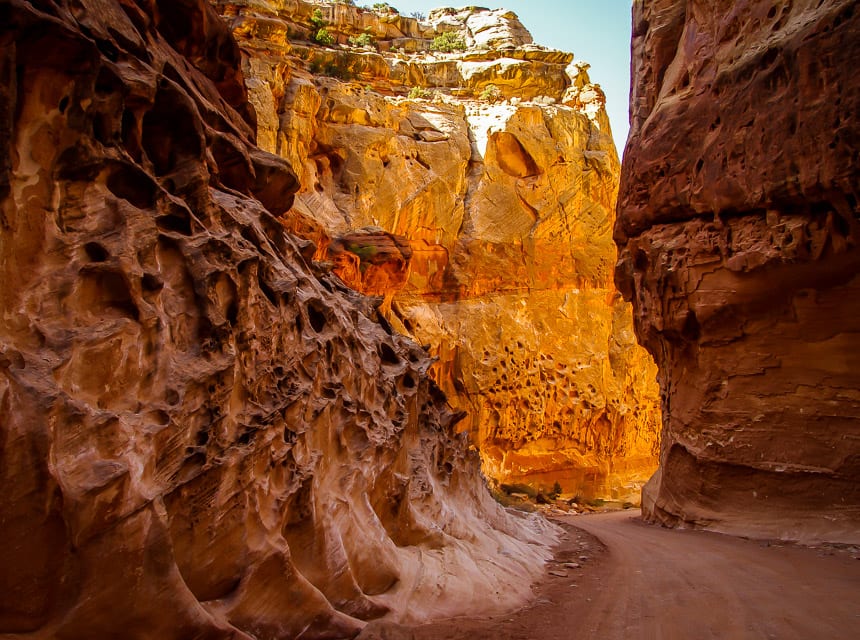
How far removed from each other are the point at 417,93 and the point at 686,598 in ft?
73.7

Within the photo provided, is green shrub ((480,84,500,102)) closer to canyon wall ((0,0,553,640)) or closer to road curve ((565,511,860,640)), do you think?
canyon wall ((0,0,553,640))

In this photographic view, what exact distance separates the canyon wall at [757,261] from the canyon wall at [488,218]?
948 centimetres

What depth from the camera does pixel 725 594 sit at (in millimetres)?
4895

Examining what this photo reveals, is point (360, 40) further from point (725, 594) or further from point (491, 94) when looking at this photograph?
point (725, 594)

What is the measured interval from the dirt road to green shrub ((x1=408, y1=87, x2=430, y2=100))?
2041cm

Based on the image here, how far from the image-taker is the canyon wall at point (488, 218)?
63.7 feet

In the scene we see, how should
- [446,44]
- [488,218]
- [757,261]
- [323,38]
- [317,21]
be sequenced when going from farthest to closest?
1. [446,44]
2. [317,21]
3. [323,38]
4. [488,218]
5. [757,261]

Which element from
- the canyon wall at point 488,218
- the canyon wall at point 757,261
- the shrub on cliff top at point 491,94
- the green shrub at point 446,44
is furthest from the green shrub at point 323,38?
the canyon wall at point 757,261

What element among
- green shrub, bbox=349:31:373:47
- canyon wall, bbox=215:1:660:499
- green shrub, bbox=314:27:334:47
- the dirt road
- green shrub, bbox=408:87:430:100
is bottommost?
the dirt road

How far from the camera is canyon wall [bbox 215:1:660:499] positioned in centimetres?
1941

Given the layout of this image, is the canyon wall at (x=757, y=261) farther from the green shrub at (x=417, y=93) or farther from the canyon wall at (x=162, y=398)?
the green shrub at (x=417, y=93)

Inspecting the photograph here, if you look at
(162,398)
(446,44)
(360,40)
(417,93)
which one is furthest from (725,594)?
(446,44)

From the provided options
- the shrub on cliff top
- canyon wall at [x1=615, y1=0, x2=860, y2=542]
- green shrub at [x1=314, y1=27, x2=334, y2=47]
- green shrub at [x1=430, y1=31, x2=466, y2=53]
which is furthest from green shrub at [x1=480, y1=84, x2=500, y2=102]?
canyon wall at [x1=615, y1=0, x2=860, y2=542]

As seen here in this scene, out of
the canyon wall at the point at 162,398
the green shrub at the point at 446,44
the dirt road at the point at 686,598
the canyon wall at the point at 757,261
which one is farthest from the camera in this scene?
the green shrub at the point at 446,44
